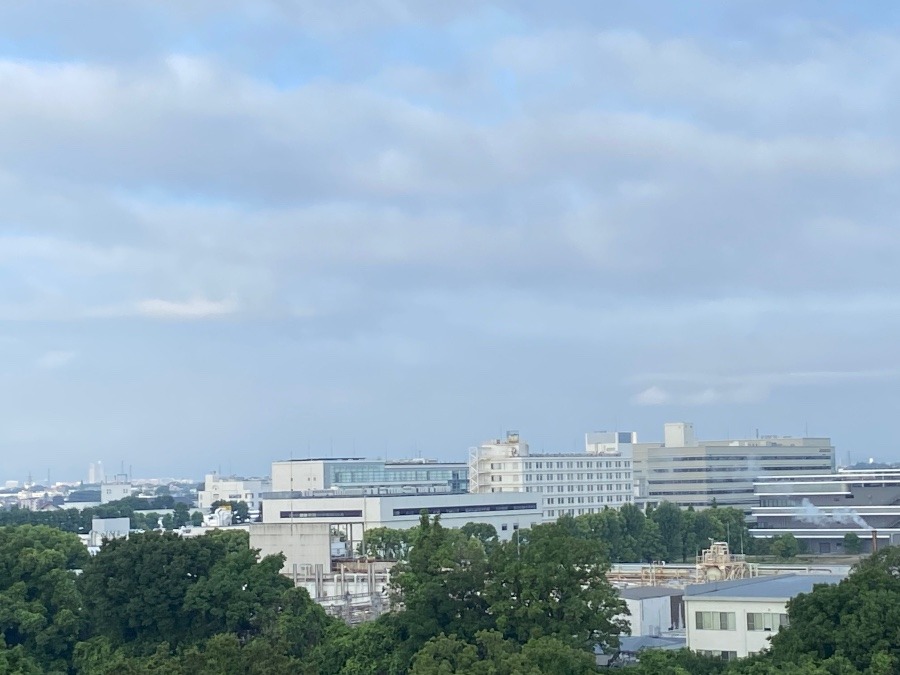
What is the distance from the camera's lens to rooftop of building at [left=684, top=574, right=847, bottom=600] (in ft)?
119

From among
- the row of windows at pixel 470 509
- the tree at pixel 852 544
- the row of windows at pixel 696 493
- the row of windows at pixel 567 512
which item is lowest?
the tree at pixel 852 544

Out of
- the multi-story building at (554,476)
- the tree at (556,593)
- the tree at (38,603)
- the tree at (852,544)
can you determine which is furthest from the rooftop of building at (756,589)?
the multi-story building at (554,476)

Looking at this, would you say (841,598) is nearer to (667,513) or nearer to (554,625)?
(554,625)

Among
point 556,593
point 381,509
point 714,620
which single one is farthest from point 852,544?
point 556,593

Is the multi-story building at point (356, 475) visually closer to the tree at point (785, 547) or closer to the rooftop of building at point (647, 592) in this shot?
the tree at point (785, 547)

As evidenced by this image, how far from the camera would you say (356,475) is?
11825cm

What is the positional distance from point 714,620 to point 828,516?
6504 cm

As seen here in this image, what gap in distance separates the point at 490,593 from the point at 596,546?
3153mm

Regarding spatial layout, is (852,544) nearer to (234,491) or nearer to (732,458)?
(732,458)

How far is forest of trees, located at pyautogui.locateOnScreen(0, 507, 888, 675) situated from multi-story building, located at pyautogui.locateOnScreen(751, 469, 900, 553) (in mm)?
62805

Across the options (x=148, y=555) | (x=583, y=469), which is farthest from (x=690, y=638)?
(x=583, y=469)

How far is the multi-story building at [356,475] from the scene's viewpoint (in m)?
114

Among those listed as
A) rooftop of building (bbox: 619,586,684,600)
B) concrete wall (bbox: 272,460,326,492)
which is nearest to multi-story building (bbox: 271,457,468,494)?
concrete wall (bbox: 272,460,326,492)

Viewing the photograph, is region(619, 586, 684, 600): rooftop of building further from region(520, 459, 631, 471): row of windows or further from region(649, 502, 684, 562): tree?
region(520, 459, 631, 471): row of windows
